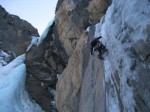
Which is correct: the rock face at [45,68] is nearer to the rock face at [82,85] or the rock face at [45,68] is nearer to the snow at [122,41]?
the rock face at [82,85]

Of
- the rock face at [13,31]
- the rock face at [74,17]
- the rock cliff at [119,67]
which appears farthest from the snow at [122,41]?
the rock face at [13,31]

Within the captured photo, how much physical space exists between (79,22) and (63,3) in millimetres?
1801

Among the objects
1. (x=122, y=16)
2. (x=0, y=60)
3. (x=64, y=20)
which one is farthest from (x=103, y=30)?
(x=0, y=60)

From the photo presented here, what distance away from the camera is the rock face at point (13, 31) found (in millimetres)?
18770

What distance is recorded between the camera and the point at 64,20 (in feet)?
38.8

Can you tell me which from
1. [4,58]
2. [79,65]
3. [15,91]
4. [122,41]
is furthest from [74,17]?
[4,58]

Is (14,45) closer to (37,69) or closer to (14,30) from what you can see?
(14,30)

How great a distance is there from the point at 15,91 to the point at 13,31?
26.9 feet

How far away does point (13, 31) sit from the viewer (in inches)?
770

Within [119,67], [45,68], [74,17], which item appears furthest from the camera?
[45,68]

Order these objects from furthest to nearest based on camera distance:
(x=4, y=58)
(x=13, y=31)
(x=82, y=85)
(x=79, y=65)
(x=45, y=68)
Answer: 1. (x=13, y=31)
2. (x=4, y=58)
3. (x=45, y=68)
4. (x=79, y=65)
5. (x=82, y=85)

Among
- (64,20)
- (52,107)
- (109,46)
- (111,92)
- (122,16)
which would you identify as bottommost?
(52,107)

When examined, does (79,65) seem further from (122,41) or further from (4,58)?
(4,58)

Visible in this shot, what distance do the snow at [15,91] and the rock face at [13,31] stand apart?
4.71 metres
